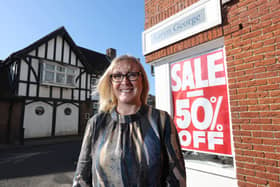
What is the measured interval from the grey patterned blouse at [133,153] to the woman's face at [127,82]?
13 cm

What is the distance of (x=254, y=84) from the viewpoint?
233 centimetres

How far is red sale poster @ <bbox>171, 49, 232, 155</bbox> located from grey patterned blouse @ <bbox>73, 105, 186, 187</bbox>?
1849 mm

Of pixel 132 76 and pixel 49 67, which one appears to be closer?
pixel 132 76

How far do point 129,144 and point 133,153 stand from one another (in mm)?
73

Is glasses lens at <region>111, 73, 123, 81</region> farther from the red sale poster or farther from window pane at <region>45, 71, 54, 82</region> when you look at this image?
window pane at <region>45, 71, 54, 82</region>

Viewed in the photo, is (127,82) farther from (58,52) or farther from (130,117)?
(58,52)

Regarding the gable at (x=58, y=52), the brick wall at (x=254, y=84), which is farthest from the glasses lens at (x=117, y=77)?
the gable at (x=58, y=52)

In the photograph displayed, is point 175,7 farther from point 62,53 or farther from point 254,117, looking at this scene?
point 62,53

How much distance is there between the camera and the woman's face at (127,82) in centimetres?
142

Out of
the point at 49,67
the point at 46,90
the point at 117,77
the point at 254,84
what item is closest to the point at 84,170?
the point at 117,77

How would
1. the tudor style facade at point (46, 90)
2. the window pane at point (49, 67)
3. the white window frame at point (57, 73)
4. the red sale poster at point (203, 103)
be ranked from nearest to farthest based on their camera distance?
the red sale poster at point (203, 103)
the tudor style facade at point (46, 90)
the white window frame at point (57, 73)
the window pane at point (49, 67)

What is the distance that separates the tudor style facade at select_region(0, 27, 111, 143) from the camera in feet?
39.5

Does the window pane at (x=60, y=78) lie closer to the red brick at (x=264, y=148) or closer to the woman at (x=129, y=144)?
the woman at (x=129, y=144)

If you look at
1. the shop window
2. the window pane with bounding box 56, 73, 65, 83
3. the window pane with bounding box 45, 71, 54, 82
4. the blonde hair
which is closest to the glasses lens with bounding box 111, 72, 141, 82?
the blonde hair
